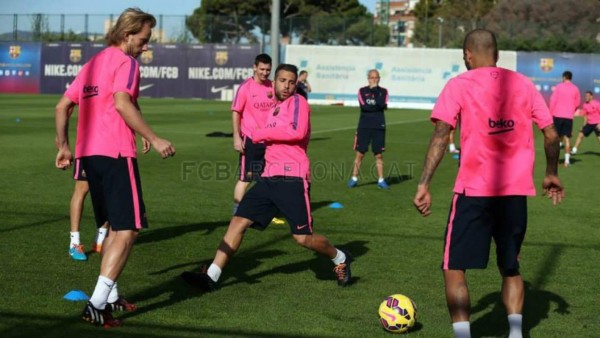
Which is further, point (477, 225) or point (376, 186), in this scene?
point (376, 186)

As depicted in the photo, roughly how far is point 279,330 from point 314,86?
4929cm

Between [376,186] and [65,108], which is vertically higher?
[65,108]

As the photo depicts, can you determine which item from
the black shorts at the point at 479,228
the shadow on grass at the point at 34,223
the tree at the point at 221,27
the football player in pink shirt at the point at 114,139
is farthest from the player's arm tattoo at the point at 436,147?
the tree at the point at 221,27

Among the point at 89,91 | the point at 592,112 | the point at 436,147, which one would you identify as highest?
the point at 89,91

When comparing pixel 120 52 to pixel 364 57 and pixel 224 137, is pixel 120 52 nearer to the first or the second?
pixel 224 137

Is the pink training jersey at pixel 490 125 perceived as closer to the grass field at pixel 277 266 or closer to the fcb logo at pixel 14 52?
the grass field at pixel 277 266

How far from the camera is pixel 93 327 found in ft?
20.6

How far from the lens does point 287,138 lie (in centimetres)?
757

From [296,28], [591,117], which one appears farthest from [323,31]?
[591,117]

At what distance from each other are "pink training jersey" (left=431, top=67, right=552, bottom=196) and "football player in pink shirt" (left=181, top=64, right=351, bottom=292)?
205cm

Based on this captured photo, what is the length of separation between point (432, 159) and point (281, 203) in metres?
2.12

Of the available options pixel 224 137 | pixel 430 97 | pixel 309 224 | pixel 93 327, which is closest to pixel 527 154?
pixel 309 224

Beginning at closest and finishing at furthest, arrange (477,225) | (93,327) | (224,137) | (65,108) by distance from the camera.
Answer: (477,225) < (93,327) < (65,108) < (224,137)

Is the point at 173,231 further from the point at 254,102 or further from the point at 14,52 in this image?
the point at 14,52
